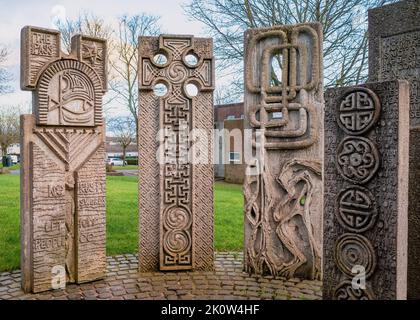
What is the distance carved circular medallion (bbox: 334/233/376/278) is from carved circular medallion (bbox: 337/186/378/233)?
0.08 meters

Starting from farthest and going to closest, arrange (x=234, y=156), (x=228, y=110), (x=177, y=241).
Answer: (x=228, y=110), (x=234, y=156), (x=177, y=241)

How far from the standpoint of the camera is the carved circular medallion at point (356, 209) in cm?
284

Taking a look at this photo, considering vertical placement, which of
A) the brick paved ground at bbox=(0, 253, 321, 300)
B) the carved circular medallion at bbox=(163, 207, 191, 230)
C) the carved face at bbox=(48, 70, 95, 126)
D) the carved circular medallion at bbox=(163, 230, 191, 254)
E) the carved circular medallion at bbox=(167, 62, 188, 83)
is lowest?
the brick paved ground at bbox=(0, 253, 321, 300)

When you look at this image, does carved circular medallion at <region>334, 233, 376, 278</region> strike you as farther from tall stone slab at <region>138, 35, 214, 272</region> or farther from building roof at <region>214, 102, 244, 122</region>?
building roof at <region>214, 102, 244, 122</region>

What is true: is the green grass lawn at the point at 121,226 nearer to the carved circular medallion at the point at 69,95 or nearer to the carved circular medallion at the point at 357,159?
the carved circular medallion at the point at 69,95

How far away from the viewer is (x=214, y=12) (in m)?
11.7

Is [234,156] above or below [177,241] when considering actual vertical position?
above

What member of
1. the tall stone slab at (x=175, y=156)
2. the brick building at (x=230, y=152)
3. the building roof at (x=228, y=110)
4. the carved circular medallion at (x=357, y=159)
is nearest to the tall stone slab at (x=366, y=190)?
the carved circular medallion at (x=357, y=159)

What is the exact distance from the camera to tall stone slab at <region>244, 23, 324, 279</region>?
4.59 metres

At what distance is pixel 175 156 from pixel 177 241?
43.8 inches

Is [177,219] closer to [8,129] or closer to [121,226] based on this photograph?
[121,226]

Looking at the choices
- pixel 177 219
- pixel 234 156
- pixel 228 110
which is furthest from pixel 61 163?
pixel 228 110

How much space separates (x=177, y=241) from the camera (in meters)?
4.89

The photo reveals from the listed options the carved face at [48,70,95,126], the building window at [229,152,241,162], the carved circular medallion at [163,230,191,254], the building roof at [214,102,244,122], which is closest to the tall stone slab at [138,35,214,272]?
the carved circular medallion at [163,230,191,254]
